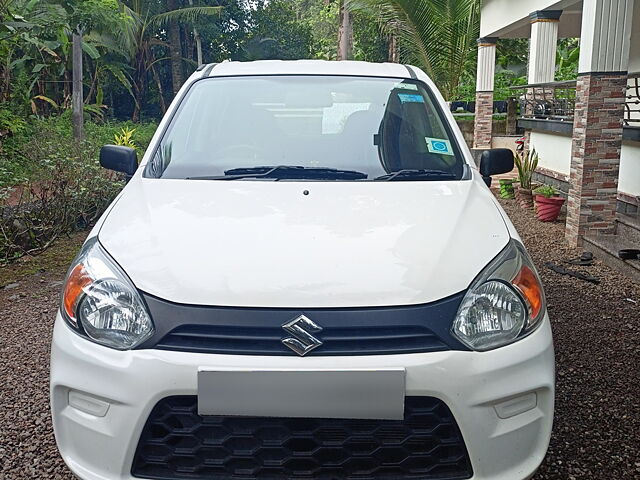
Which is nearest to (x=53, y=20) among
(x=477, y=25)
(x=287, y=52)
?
(x=477, y=25)

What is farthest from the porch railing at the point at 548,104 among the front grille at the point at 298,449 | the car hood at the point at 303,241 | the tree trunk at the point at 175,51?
the tree trunk at the point at 175,51

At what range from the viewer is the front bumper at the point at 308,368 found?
198 cm

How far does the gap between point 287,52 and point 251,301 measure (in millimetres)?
28997

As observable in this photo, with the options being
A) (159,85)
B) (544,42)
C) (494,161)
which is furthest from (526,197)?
(159,85)

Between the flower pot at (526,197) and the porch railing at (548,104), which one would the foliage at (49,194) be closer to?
the flower pot at (526,197)

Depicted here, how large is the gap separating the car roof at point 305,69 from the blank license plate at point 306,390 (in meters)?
2.08

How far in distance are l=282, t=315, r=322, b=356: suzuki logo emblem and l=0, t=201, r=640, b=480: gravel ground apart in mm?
1385

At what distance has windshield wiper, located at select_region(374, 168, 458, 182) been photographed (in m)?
2.99

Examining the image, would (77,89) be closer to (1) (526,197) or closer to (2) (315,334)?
(1) (526,197)

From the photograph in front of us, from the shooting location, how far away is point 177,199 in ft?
8.84

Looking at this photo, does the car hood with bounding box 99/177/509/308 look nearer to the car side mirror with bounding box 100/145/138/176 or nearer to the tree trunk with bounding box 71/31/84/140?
the car side mirror with bounding box 100/145/138/176

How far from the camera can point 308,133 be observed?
10.8 ft

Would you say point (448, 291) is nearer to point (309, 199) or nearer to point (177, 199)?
point (309, 199)

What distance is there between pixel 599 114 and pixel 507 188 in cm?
417
